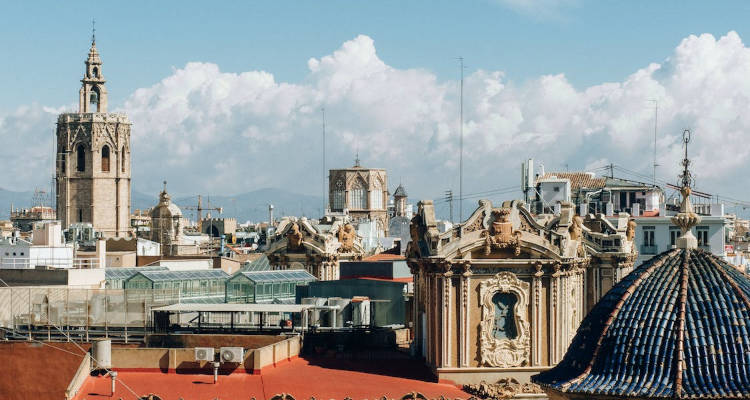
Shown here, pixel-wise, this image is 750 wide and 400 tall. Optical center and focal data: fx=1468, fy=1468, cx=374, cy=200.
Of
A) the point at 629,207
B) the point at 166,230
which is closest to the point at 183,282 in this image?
the point at 629,207

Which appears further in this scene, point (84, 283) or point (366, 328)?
A: point (84, 283)

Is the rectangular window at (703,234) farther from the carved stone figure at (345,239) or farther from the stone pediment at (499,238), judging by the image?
the stone pediment at (499,238)

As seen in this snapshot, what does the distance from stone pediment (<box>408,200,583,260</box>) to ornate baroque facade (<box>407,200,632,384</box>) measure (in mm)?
34

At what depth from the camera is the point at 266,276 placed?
66.0 m

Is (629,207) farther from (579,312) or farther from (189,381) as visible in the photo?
(189,381)

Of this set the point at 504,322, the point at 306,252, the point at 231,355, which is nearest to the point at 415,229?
the point at 504,322

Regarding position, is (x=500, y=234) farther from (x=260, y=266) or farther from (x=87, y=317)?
(x=260, y=266)

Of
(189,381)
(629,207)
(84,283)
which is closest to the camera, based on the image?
(189,381)

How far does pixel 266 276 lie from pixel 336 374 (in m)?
15.0

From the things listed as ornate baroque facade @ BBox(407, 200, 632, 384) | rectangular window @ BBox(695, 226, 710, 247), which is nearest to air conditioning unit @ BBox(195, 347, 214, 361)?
ornate baroque facade @ BBox(407, 200, 632, 384)

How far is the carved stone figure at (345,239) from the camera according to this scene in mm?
78312

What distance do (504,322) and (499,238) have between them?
3.00 meters

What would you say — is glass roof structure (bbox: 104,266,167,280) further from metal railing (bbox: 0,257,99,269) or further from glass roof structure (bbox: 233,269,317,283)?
metal railing (bbox: 0,257,99,269)

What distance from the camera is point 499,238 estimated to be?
166ft
